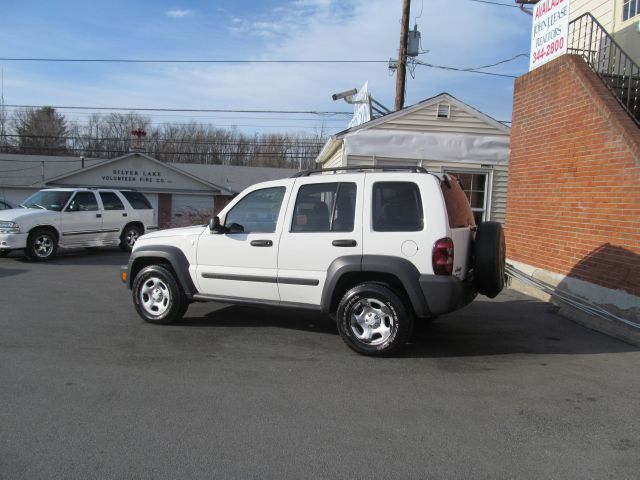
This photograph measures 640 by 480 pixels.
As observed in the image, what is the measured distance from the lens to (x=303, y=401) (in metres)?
4.15

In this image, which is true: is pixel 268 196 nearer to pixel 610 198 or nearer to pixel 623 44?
pixel 610 198

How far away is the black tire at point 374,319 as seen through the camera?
201 inches

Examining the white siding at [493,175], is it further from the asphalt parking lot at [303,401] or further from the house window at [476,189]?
the asphalt parking lot at [303,401]

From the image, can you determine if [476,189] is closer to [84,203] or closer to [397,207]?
[397,207]

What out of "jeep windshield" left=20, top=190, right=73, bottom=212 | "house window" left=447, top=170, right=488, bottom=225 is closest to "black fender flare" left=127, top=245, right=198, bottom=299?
"jeep windshield" left=20, top=190, right=73, bottom=212

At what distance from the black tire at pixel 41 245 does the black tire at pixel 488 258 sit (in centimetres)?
1022

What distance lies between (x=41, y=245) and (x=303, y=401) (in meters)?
10.0

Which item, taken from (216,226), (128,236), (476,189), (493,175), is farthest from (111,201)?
(493,175)

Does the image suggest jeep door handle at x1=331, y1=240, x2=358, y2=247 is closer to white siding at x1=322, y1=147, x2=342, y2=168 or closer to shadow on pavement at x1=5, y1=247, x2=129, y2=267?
shadow on pavement at x1=5, y1=247, x2=129, y2=267

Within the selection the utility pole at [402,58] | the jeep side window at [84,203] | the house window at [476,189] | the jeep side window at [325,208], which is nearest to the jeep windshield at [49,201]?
the jeep side window at [84,203]

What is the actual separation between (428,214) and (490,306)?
3.49 meters

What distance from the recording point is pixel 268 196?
5.92 m

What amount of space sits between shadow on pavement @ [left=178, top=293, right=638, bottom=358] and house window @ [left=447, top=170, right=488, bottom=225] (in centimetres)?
596

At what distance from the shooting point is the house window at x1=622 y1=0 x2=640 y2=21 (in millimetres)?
10047
